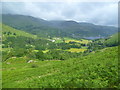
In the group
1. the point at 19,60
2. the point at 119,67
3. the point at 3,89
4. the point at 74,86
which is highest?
the point at 119,67

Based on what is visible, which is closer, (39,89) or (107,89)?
(107,89)

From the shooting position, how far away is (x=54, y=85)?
18.0 meters

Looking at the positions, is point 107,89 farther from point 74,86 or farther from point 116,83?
point 74,86

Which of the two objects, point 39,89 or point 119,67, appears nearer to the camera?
point 39,89

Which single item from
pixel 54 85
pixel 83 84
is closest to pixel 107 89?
pixel 83 84

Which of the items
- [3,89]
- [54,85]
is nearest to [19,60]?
[3,89]

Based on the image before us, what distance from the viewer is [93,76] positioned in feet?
63.3

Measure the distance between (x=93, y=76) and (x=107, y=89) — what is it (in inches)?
175

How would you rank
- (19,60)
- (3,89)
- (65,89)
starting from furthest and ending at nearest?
1. (19,60)
2. (3,89)
3. (65,89)

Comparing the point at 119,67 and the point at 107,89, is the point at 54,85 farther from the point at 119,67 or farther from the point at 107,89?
the point at 119,67

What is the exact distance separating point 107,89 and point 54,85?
263 inches

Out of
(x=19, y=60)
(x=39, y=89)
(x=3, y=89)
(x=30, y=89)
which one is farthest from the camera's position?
(x=19, y=60)

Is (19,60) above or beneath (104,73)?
beneath

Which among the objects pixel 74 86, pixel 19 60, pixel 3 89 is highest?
pixel 74 86
